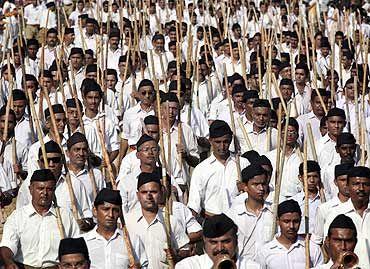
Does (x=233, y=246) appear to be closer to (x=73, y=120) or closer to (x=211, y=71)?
(x=73, y=120)

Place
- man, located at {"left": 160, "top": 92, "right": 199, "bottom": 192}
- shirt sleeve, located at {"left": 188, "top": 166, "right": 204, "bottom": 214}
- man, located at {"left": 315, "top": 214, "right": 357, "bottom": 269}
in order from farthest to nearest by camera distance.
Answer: man, located at {"left": 160, "top": 92, "right": 199, "bottom": 192}, shirt sleeve, located at {"left": 188, "top": 166, "right": 204, "bottom": 214}, man, located at {"left": 315, "top": 214, "right": 357, "bottom": 269}

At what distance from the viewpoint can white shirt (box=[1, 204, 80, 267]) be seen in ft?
21.9

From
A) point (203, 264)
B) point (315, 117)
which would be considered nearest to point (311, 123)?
point (315, 117)

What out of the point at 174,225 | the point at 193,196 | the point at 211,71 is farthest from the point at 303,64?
the point at 174,225

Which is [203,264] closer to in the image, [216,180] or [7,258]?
[7,258]

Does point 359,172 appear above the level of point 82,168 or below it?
below

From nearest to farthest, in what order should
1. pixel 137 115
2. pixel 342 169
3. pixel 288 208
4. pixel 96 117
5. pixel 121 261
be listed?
pixel 121 261 < pixel 288 208 < pixel 342 169 < pixel 96 117 < pixel 137 115

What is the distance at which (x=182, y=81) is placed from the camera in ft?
35.1

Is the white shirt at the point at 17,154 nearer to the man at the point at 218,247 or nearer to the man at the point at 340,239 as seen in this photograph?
the man at the point at 218,247

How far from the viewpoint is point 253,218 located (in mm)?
7152

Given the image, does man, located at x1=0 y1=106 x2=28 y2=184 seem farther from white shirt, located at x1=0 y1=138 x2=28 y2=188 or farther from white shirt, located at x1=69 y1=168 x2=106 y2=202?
white shirt, located at x1=69 y1=168 x2=106 y2=202

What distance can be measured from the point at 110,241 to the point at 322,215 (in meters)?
Result: 1.82

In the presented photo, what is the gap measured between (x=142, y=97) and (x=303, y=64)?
2582 mm

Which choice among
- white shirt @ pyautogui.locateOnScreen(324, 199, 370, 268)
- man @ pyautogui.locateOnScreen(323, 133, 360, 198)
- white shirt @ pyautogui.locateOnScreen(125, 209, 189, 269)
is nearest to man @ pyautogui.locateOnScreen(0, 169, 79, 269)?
white shirt @ pyautogui.locateOnScreen(125, 209, 189, 269)
